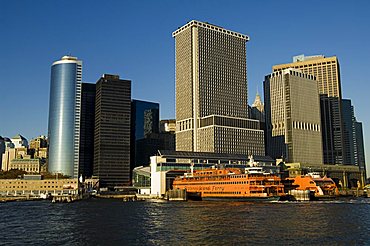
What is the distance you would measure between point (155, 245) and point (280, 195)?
411 feet

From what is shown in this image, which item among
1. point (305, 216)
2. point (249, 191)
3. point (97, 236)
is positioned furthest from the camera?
point (249, 191)

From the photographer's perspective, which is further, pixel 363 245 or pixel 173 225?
pixel 173 225

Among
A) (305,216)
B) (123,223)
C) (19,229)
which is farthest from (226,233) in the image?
(19,229)

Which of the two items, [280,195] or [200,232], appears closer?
[200,232]

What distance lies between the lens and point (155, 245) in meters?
74.9

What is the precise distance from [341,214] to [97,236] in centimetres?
7569

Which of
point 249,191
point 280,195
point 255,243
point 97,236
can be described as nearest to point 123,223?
point 97,236

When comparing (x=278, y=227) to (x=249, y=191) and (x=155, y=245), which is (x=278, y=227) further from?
(x=249, y=191)

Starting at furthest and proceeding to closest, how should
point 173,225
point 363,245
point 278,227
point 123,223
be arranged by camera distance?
point 123,223
point 173,225
point 278,227
point 363,245

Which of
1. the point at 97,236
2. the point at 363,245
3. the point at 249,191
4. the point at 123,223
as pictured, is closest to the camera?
the point at 363,245

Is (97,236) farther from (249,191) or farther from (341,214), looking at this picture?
(249,191)

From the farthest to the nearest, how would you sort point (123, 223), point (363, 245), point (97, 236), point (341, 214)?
point (341, 214) → point (123, 223) → point (97, 236) → point (363, 245)

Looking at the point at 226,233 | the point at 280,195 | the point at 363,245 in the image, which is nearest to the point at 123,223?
the point at 226,233

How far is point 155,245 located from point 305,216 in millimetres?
58805
